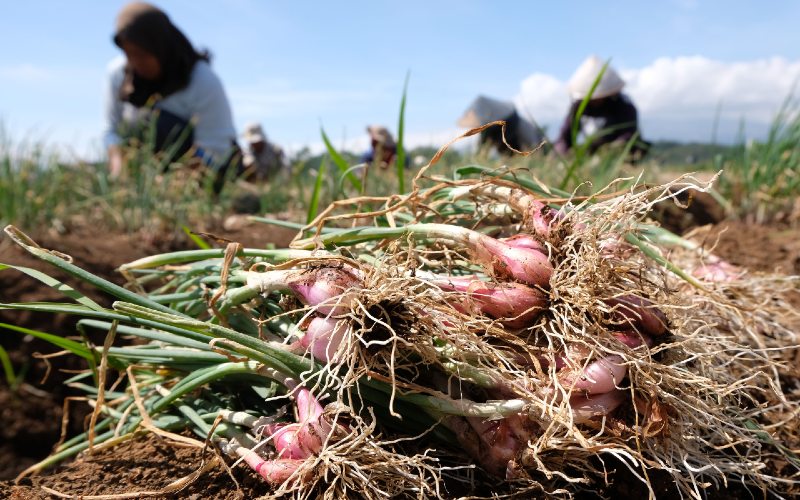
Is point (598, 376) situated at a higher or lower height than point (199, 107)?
lower

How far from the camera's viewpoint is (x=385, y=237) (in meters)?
1.09

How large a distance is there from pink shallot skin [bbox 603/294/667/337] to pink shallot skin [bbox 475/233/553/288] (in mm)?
106

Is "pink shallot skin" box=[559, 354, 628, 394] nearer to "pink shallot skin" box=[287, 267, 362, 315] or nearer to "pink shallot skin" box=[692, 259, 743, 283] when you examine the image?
"pink shallot skin" box=[287, 267, 362, 315]

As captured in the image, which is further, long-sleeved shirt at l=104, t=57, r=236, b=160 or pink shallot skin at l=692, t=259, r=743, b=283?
long-sleeved shirt at l=104, t=57, r=236, b=160

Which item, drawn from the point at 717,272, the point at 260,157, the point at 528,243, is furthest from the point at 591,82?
the point at 528,243

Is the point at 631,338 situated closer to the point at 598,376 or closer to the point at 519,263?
the point at 598,376

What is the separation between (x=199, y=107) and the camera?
166 inches

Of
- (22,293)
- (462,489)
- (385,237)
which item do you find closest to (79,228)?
(22,293)

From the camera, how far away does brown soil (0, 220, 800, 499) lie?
39.3 inches

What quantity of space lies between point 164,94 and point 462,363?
3.85 meters

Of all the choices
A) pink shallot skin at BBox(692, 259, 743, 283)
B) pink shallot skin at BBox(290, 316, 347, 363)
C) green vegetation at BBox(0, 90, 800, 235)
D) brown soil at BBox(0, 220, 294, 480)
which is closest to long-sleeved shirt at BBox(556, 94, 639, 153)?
green vegetation at BBox(0, 90, 800, 235)

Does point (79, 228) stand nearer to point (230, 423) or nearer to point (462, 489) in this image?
point (230, 423)

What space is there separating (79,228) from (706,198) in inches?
151

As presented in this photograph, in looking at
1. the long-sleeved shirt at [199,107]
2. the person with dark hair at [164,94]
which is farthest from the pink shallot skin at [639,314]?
the long-sleeved shirt at [199,107]
